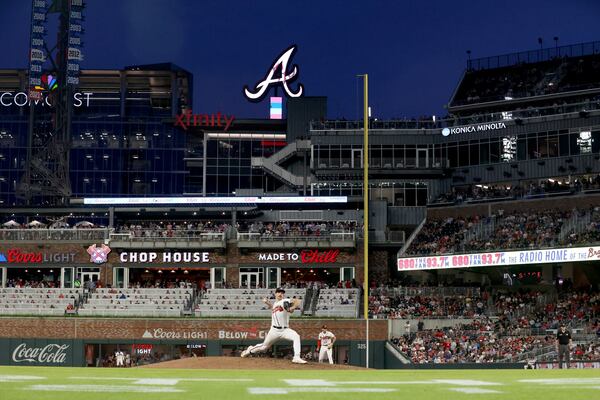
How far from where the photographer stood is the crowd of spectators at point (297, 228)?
62406 millimetres

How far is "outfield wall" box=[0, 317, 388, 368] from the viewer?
173ft

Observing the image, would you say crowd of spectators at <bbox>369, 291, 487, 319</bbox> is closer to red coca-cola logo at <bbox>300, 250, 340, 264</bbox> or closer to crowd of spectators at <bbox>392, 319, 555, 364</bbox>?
crowd of spectators at <bbox>392, 319, 555, 364</bbox>

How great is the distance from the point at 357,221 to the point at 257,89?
686 inches

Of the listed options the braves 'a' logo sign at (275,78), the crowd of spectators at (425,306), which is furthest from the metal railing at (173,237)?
the braves 'a' logo sign at (275,78)

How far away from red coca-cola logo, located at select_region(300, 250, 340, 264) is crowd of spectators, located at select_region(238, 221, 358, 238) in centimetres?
→ 123

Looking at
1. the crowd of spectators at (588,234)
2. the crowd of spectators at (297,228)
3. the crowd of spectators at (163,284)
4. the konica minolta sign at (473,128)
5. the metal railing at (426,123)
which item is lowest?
the crowd of spectators at (163,284)

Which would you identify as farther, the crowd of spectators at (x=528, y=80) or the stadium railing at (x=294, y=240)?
the crowd of spectators at (x=528, y=80)

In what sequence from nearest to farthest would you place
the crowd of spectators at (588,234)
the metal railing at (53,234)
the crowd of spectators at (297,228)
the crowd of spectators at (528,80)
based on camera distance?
the crowd of spectators at (588,234)
the crowd of spectators at (297,228)
the metal railing at (53,234)
the crowd of spectators at (528,80)

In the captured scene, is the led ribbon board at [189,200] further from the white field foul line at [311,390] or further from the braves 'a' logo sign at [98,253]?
the white field foul line at [311,390]

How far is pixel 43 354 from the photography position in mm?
53406

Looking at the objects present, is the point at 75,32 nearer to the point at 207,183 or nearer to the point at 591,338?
the point at 207,183

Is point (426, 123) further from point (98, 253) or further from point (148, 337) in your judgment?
point (148, 337)

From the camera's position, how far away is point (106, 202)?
68.1 metres

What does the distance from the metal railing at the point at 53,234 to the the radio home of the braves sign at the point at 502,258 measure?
67.3 feet
